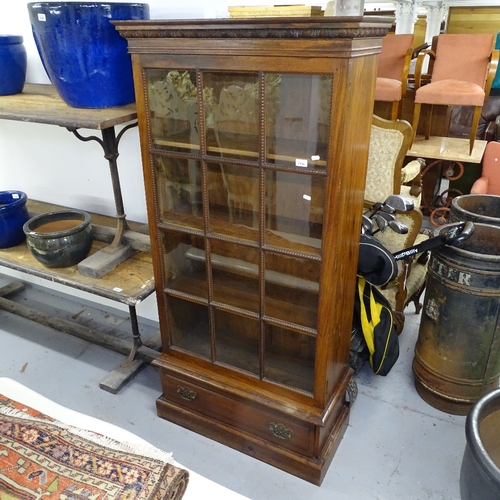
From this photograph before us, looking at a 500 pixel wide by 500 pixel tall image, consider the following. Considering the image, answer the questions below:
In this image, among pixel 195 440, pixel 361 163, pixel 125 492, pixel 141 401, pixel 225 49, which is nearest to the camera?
pixel 125 492

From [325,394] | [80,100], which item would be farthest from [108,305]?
[325,394]

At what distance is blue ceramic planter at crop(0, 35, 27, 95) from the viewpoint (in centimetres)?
188

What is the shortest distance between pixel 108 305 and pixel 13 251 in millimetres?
687

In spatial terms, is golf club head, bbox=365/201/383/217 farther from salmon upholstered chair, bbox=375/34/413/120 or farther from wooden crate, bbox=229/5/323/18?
salmon upholstered chair, bbox=375/34/413/120

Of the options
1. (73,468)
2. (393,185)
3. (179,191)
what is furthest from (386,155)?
(73,468)

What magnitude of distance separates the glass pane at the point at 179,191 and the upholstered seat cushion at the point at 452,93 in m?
2.99

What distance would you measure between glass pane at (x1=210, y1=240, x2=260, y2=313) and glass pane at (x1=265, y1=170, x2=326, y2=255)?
0.36 ft

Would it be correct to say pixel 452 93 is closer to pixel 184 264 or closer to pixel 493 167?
pixel 493 167

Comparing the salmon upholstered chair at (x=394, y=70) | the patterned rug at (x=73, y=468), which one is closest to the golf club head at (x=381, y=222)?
the patterned rug at (x=73, y=468)

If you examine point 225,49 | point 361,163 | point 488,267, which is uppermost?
point 225,49

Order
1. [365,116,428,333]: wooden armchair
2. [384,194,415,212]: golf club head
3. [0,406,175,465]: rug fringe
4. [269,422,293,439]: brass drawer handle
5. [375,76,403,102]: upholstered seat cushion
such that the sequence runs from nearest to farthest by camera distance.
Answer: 1. [0,406,175,465]: rug fringe
2. [269,422,293,439]: brass drawer handle
3. [384,194,415,212]: golf club head
4. [365,116,428,333]: wooden armchair
5. [375,76,403,102]: upholstered seat cushion

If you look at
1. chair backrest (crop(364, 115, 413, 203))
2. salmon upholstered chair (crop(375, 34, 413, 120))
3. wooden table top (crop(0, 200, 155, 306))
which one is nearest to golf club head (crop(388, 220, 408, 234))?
chair backrest (crop(364, 115, 413, 203))

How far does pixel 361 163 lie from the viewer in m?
1.43

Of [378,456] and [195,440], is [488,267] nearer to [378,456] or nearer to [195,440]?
[378,456]
